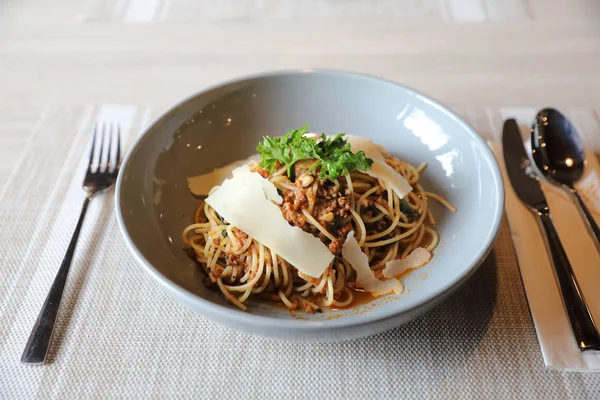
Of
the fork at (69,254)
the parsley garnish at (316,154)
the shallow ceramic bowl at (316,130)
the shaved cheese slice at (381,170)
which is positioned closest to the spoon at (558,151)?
the shallow ceramic bowl at (316,130)

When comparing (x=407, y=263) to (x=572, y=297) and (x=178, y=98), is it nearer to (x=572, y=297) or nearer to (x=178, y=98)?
(x=572, y=297)

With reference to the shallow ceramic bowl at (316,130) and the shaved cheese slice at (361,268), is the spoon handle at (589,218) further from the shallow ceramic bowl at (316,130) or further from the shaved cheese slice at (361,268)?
the shaved cheese slice at (361,268)

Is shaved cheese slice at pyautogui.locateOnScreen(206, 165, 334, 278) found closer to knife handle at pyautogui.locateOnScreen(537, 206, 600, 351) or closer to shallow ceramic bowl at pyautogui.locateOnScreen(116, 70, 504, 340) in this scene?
shallow ceramic bowl at pyautogui.locateOnScreen(116, 70, 504, 340)

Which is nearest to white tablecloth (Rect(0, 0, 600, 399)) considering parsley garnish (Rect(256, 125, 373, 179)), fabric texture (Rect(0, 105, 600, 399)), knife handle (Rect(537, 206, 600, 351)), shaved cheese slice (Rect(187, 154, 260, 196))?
fabric texture (Rect(0, 105, 600, 399))

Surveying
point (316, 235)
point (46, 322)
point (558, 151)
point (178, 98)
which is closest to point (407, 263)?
point (316, 235)

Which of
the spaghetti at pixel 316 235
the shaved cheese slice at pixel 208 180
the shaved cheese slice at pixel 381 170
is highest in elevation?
the shaved cheese slice at pixel 381 170

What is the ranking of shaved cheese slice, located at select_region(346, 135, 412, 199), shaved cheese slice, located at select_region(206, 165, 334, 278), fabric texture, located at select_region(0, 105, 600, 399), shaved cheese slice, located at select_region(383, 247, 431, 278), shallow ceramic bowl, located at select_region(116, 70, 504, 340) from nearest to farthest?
1. shallow ceramic bowl, located at select_region(116, 70, 504, 340)
2. fabric texture, located at select_region(0, 105, 600, 399)
3. shaved cheese slice, located at select_region(206, 165, 334, 278)
4. shaved cheese slice, located at select_region(383, 247, 431, 278)
5. shaved cheese slice, located at select_region(346, 135, 412, 199)
